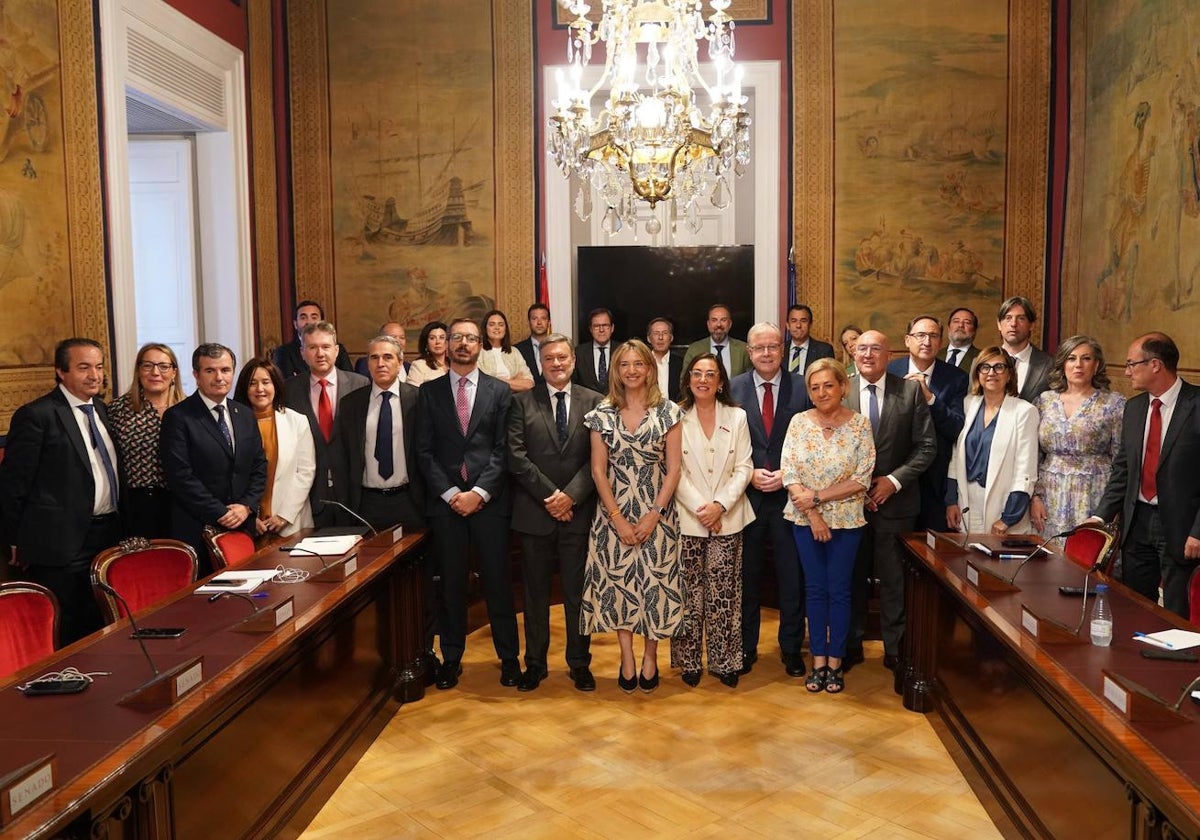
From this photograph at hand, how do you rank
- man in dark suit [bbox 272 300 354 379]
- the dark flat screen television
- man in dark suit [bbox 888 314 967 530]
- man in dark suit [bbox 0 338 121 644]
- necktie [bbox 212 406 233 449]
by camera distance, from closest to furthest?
man in dark suit [bbox 0 338 121 644] → necktie [bbox 212 406 233 449] → man in dark suit [bbox 888 314 967 530] → man in dark suit [bbox 272 300 354 379] → the dark flat screen television

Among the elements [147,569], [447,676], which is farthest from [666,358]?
[147,569]

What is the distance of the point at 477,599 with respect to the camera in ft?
20.1

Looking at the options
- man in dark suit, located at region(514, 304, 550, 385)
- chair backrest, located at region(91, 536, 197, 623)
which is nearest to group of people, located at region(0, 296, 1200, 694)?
chair backrest, located at region(91, 536, 197, 623)

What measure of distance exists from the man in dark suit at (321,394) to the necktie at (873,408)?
2505 mm

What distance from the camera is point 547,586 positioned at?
4.90 m

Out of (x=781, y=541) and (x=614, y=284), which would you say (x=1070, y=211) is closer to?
(x=614, y=284)

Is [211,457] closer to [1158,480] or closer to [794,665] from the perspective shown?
[794,665]

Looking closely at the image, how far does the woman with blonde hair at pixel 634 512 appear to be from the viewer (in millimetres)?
4672

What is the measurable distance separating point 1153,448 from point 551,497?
265cm

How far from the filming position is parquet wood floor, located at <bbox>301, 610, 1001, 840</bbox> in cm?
346

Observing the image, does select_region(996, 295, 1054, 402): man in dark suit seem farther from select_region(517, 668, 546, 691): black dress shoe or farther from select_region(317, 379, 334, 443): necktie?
select_region(317, 379, 334, 443): necktie

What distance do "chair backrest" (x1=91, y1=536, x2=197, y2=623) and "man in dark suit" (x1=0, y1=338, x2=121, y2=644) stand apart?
722 mm

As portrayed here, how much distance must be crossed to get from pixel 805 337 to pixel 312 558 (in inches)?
177

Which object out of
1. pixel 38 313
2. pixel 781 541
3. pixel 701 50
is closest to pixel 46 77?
pixel 38 313
